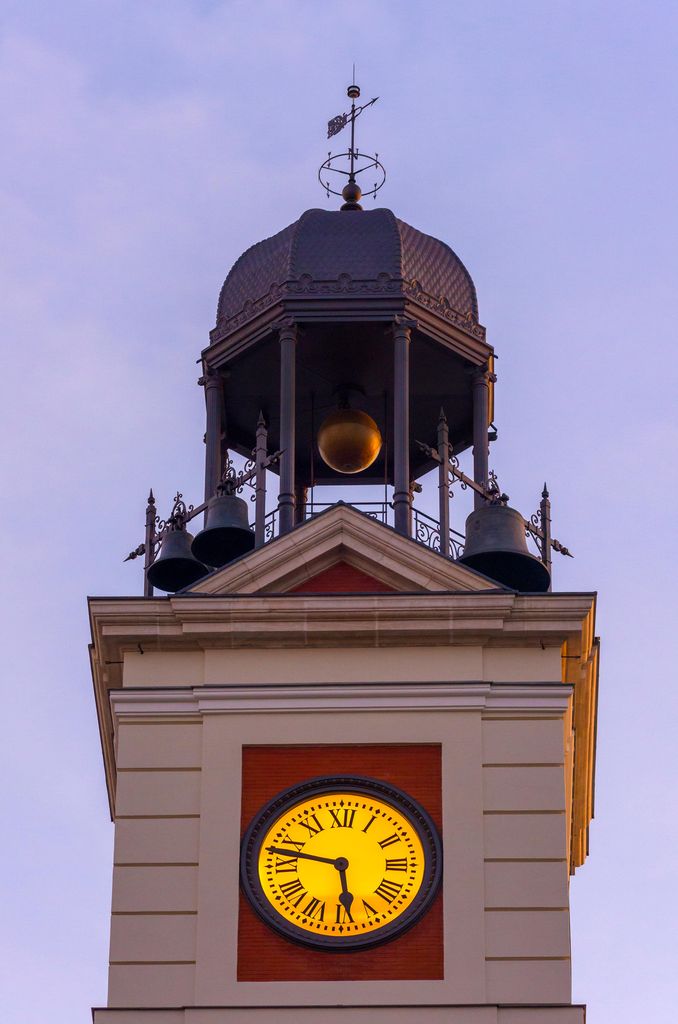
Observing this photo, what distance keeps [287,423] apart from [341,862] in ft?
16.9

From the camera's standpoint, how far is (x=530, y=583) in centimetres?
3069

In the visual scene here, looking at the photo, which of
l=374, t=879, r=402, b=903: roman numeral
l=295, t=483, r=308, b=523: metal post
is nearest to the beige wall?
l=374, t=879, r=402, b=903: roman numeral

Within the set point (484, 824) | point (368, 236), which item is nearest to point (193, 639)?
point (484, 824)

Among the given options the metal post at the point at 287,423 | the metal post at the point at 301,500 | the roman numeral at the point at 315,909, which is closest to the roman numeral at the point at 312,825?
the roman numeral at the point at 315,909

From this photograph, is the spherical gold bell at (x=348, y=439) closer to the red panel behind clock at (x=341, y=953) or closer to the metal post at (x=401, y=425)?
the metal post at (x=401, y=425)

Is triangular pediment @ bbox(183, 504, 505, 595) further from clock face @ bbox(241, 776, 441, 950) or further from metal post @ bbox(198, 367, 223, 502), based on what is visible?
metal post @ bbox(198, 367, 223, 502)

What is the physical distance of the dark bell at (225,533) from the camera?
30672 millimetres

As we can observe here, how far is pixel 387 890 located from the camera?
28016 mm

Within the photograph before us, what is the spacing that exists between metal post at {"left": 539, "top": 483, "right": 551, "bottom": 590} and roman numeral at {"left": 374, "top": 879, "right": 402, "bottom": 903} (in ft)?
15.5

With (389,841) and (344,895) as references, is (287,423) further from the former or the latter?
(344,895)

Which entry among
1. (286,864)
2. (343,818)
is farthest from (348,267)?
(286,864)

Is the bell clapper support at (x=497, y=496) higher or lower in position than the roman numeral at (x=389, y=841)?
higher

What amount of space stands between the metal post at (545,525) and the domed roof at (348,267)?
6.76ft

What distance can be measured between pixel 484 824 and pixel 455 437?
22.4 ft
